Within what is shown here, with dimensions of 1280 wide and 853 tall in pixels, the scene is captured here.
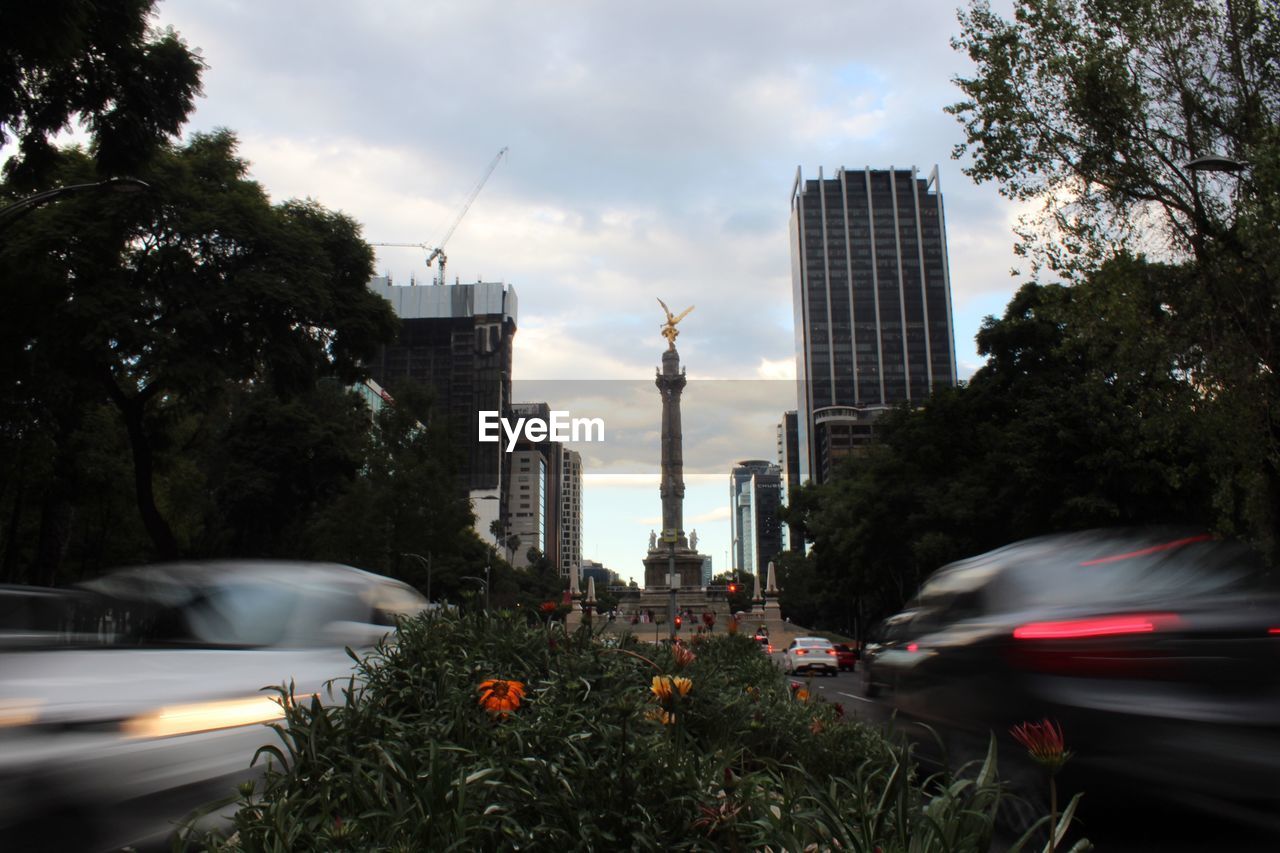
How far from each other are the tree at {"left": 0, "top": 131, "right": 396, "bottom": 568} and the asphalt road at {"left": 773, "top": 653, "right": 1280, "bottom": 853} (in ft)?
69.9

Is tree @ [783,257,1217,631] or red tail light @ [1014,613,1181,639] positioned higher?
tree @ [783,257,1217,631]

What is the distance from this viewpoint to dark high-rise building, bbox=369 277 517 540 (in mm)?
122875

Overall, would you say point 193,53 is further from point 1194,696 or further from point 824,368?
point 824,368

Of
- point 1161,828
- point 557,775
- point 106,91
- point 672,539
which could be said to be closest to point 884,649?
point 1161,828

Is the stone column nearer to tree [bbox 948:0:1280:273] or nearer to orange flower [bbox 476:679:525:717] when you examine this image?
tree [bbox 948:0:1280:273]

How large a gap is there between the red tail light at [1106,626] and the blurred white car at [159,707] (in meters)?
3.54

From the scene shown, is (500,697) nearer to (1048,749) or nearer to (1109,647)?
(1048,749)

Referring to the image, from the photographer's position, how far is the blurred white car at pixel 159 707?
3.67 metres

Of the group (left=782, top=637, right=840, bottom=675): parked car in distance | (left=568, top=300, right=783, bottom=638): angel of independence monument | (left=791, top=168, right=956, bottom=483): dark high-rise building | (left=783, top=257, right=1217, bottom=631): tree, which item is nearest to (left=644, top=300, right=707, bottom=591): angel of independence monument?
(left=568, top=300, right=783, bottom=638): angel of independence monument

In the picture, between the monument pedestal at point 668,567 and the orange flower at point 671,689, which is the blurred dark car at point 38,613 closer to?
the orange flower at point 671,689

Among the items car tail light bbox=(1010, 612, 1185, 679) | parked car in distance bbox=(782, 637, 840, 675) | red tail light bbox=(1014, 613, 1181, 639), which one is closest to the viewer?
car tail light bbox=(1010, 612, 1185, 679)

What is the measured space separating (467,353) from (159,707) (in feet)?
439

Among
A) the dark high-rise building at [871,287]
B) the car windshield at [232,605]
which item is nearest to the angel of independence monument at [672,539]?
the car windshield at [232,605]

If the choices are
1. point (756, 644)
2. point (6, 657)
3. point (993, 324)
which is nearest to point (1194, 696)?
point (6, 657)
